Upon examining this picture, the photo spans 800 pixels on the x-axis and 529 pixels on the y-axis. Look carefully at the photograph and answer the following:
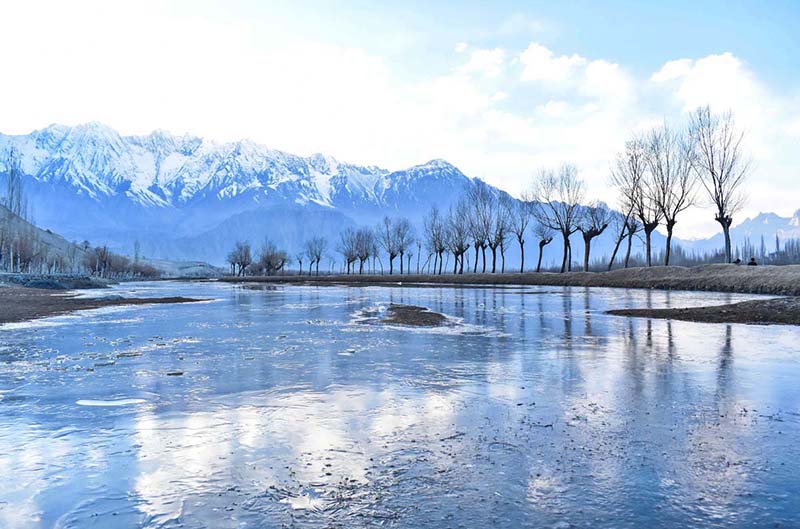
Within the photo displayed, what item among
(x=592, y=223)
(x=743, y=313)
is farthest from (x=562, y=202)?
(x=743, y=313)

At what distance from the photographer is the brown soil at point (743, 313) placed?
2139 cm

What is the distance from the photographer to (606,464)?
6.23 m

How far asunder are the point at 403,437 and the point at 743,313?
20.7 metres

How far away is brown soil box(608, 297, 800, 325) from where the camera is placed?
2139 centimetres

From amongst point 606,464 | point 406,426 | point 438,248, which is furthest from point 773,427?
point 438,248

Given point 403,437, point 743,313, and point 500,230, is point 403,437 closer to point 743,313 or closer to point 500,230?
point 743,313

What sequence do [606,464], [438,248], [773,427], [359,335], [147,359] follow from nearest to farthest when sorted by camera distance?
1. [606,464]
2. [773,427]
3. [147,359]
4. [359,335]
5. [438,248]

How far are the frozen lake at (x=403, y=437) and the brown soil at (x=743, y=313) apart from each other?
24.5 ft

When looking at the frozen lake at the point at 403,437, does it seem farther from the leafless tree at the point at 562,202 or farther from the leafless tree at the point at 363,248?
the leafless tree at the point at 363,248

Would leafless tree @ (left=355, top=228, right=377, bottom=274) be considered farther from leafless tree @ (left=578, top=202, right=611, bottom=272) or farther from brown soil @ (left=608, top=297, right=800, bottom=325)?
brown soil @ (left=608, top=297, right=800, bottom=325)

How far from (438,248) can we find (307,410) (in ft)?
349

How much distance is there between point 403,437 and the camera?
7289mm

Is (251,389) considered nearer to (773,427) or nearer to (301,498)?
(301,498)

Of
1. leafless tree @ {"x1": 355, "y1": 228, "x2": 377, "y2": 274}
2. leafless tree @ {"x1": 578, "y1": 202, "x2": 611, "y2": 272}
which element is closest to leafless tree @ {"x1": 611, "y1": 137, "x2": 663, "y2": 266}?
leafless tree @ {"x1": 578, "y1": 202, "x2": 611, "y2": 272}
